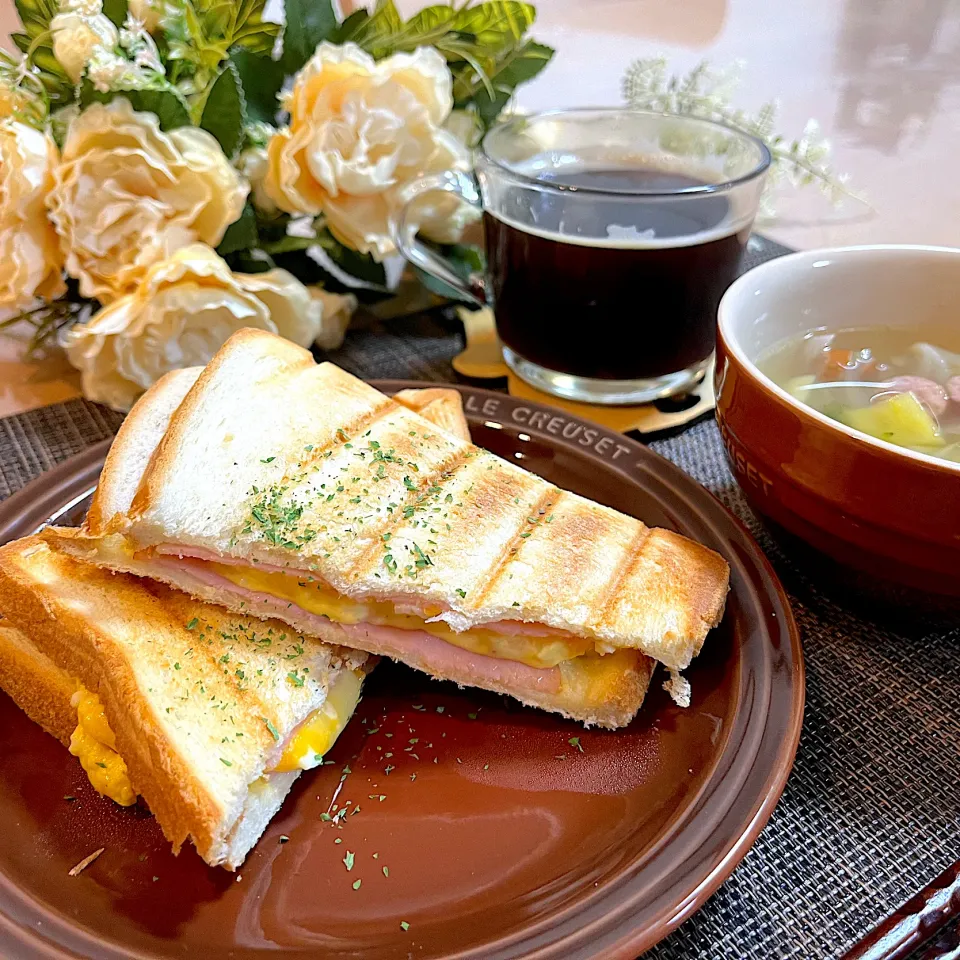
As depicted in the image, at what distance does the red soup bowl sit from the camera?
1.24 meters

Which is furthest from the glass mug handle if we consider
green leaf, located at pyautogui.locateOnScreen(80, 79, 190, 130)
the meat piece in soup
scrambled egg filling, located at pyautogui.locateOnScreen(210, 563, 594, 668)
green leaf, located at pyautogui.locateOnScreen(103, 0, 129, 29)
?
scrambled egg filling, located at pyautogui.locateOnScreen(210, 563, 594, 668)

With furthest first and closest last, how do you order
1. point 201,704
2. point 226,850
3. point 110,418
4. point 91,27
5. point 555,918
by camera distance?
point 110,418, point 91,27, point 201,704, point 226,850, point 555,918

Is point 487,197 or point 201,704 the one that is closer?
point 201,704

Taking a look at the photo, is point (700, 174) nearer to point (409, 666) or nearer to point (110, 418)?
point (409, 666)

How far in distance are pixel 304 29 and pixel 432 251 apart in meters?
0.65

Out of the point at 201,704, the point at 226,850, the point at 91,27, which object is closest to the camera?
the point at 226,850

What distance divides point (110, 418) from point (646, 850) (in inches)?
63.5

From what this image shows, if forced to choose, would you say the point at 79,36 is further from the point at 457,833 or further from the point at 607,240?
the point at 457,833

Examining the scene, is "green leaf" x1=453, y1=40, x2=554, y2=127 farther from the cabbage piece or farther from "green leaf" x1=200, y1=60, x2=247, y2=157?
the cabbage piece

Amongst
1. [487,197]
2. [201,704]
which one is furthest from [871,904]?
[487,197]

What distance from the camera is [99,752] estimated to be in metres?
1.26

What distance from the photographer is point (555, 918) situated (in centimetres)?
104

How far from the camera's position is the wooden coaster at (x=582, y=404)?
80.4 inches

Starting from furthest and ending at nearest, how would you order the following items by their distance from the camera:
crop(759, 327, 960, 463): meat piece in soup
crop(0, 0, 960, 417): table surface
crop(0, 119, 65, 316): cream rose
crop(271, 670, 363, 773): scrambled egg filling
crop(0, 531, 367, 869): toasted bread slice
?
crop(0, 0, 960, 417): table surface < crop(0, 119, 65, 316): cream rose < crop(759, 327, 960, 463): meat piece in soup < crop(271, 670, 363, 773): scrambled egg filling < crop(0, 531, 367, 869): toasted bread slice
